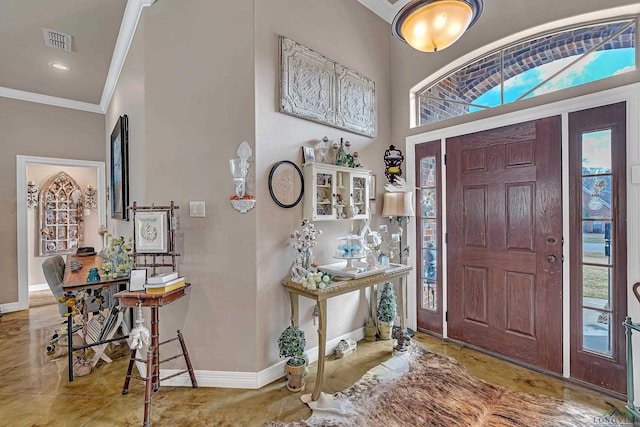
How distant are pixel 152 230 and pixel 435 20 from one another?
219 centimetres

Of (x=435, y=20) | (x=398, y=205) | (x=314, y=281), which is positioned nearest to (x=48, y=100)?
(x=314, y=281)

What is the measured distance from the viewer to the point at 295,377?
7.14ft

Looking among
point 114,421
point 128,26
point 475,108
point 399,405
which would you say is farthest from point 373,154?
point 114,421

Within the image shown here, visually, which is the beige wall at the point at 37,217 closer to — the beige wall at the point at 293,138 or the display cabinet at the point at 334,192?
the beige wall at the point at 293,138

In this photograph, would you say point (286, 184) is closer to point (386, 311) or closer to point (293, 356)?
point (293, 356)

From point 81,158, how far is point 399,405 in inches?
217

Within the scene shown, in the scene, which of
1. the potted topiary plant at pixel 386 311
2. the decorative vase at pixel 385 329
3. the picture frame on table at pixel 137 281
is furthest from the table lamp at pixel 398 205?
the picture frame on table at pixel 137 281

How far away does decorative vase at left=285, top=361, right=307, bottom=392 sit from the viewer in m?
2.17

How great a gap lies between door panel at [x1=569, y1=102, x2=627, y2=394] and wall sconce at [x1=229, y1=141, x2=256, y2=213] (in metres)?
2.51

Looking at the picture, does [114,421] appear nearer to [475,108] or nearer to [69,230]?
[475,108]

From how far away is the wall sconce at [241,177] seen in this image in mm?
2135

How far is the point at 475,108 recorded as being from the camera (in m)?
2.84

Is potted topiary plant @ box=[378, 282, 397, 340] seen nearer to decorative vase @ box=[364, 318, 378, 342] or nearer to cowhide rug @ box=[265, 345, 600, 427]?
decorative vase @ box=[364, 318, 378, 342]

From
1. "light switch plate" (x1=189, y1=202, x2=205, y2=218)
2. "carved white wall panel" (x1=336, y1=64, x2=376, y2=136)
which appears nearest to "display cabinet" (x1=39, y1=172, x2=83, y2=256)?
"light switch plate" (x1=189, y1=202, x2=205, y2=218)
